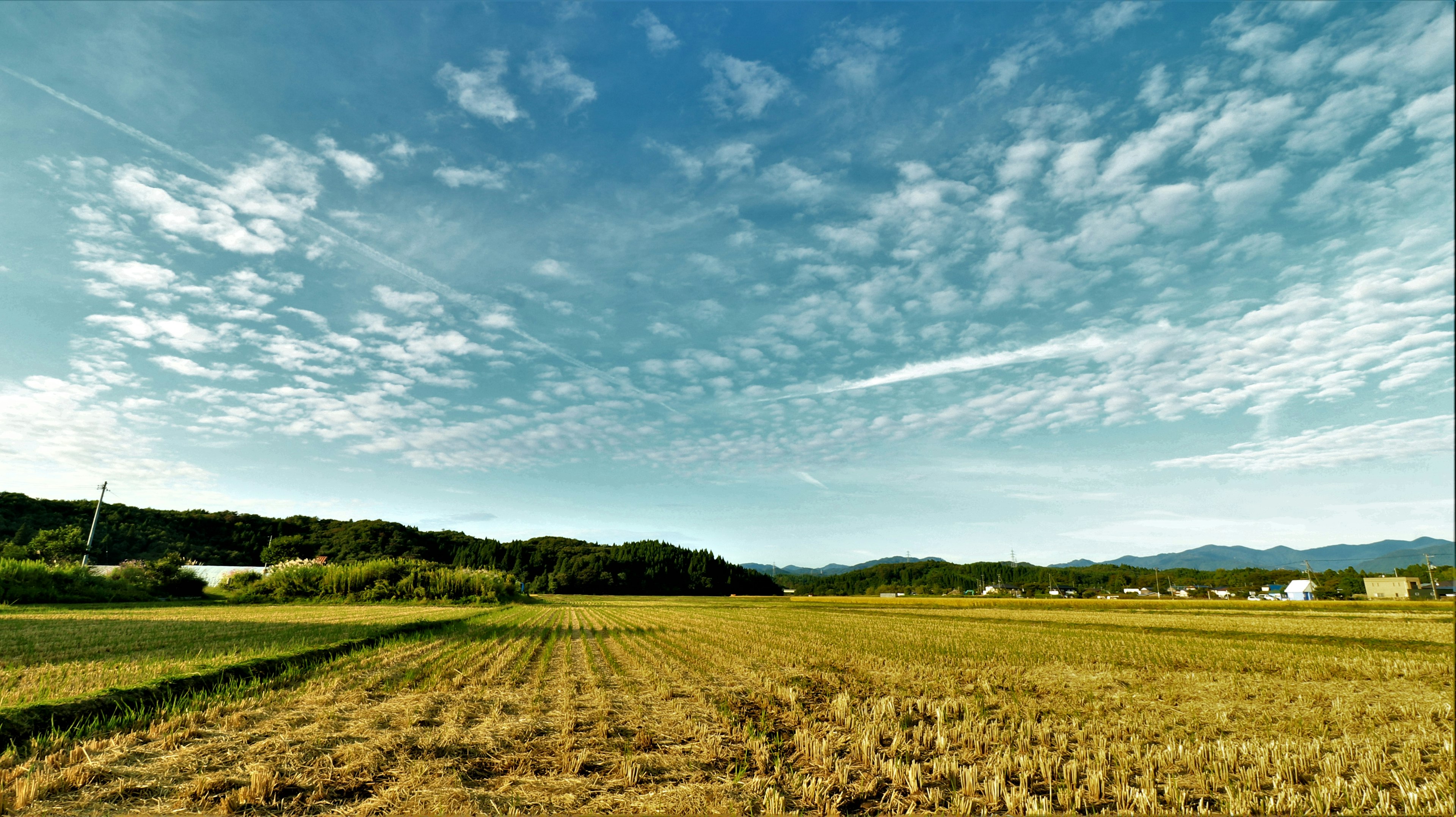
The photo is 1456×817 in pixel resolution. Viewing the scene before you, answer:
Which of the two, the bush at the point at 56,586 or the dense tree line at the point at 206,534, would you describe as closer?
the bush at the point at 56,586

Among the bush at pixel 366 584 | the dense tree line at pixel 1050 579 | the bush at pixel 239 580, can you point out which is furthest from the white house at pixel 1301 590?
the bush at pixel 239 580

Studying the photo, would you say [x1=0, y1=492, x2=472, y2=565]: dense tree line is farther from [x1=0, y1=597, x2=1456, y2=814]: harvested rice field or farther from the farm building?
the farm building

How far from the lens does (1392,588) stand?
8969cm

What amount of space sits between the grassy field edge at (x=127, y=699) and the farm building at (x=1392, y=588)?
410 feet

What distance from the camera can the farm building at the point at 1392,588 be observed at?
86.2 m

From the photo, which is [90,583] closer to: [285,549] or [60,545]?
[60,545]

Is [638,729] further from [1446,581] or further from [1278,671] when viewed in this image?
[1446,581]

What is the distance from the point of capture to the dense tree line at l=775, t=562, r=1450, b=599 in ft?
408

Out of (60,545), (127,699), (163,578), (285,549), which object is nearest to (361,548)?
(285,549)

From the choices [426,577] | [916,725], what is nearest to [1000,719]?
[916,725]

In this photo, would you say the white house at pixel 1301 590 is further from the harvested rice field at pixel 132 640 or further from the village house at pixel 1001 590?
the harvested rice field at pixel 132 640

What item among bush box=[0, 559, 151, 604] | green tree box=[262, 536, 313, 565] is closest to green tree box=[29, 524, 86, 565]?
bush box=[0, 559, 151, 604]

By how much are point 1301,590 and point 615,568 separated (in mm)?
135393

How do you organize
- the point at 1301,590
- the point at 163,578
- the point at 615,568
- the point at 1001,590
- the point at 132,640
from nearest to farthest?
A: the point at 132,640 < the point at 163,578 < the point at 1301,590 < the point at 615,568 < the point at 1001,590
